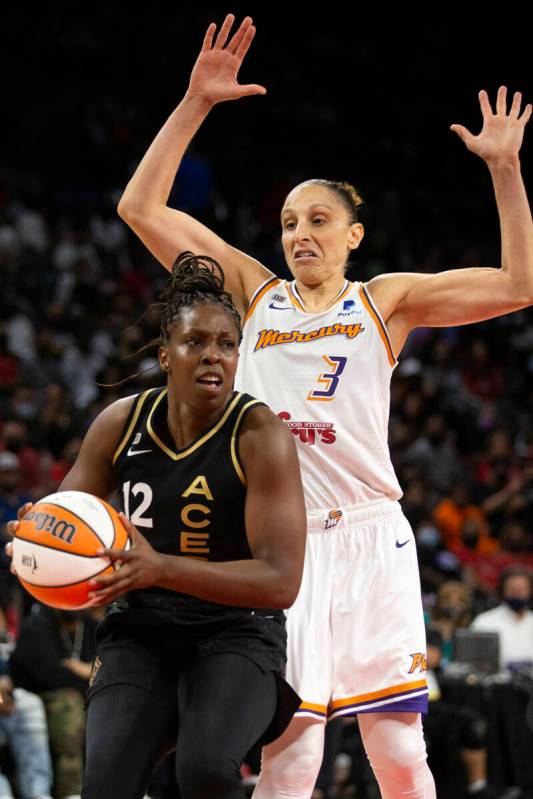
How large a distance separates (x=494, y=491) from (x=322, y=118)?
8657 millimetres

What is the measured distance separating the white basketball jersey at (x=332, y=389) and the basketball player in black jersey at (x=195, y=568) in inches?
20.2

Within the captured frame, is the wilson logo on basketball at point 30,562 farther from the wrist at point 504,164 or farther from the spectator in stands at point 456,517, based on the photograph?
the spectator in stands at point 456,517

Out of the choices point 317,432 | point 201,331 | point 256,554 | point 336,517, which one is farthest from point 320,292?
point 256,554

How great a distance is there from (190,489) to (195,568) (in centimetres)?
36

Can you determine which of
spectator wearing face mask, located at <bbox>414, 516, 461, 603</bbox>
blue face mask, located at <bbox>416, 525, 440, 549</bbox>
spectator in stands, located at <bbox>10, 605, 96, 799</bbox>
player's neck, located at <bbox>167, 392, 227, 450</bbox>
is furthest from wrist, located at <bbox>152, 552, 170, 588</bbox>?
blue face mask, located at <bbox>416, 525, 440, 549</bbox>

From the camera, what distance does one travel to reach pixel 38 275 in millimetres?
13516

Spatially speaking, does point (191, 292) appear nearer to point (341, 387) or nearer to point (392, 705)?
point (341, 387)

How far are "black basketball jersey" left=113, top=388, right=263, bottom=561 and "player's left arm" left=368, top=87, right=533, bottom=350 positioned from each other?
977mm

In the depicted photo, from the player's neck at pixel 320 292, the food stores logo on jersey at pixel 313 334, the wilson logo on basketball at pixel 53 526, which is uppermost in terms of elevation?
the player's neck at pixel 320 292

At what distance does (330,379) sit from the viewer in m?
4.20

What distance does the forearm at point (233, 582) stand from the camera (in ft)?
10.5

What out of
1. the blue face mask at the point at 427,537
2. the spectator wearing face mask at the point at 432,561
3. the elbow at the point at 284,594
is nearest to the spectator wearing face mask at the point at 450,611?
the spectator wearing face mask at the point at 432,561

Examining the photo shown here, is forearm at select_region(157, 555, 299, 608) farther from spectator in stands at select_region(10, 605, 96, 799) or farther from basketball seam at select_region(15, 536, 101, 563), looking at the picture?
spectator in stands at select_region(10, 605, 96, 799)

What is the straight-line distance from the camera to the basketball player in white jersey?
4.04 metres
